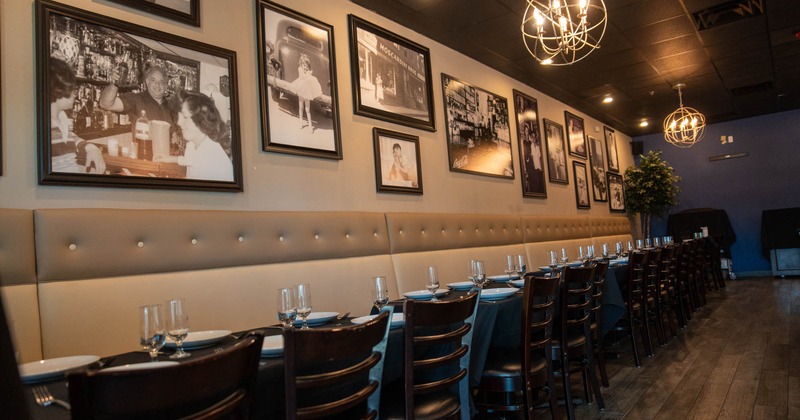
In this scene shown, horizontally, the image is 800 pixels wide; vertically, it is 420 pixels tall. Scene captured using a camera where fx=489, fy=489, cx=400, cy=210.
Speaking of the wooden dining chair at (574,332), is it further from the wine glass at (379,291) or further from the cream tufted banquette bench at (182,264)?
the cream tufted banquette bench at (182,264)

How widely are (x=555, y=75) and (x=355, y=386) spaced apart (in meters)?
5.80

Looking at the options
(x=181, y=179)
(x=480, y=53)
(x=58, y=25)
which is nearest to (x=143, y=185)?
(x=181, y=179)

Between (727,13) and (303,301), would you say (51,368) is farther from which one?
(727,13)

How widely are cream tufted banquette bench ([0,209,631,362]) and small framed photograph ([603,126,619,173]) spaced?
6.40 metres

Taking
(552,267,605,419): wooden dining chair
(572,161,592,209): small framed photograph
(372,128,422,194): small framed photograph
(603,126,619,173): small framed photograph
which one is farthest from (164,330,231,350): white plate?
(603,126,619,173): small framed photograph

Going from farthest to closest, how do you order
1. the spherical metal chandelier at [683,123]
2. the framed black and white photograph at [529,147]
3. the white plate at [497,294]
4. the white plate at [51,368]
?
the spherical metal chandelier at [683,123]
the framed black and white photograph at [529,147]
the white plate at [497,294]
the white plate at [51,368]

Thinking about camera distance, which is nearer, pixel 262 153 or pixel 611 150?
pixel 262 153

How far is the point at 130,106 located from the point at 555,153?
233 inches

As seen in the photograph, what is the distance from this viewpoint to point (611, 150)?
955 centimetres

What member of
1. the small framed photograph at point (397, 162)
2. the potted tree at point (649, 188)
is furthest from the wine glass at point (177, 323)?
the potted tree at point (649, 188)

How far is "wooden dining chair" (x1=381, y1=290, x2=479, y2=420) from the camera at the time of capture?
1596mm

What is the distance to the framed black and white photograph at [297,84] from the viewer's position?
10.8 feet

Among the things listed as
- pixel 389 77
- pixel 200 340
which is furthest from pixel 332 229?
pixel 200 340

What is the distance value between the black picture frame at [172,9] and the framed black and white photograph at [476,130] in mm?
2684
